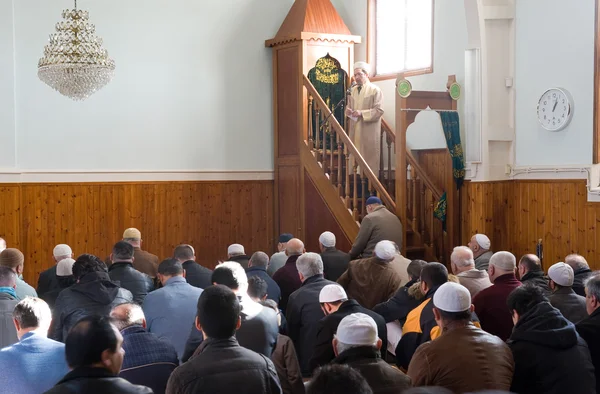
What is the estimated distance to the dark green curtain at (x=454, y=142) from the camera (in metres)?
9.14

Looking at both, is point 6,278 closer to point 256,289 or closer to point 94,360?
point 256,289

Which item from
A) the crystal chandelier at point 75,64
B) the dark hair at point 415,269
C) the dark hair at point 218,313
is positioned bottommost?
the dark hair at point 415,269

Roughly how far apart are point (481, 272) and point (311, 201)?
4839 mm

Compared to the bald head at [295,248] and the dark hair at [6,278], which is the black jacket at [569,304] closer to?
the bald head at [295,248]

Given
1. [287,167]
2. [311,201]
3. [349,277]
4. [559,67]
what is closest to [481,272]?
[349,277]

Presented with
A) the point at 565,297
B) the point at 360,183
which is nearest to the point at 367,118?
the point at 360,183

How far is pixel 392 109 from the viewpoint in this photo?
10875 millimetres

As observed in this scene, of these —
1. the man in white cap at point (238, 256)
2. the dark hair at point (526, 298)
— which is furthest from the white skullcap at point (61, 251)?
the dark hair at point (526, 298)

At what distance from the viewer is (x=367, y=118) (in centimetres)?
990

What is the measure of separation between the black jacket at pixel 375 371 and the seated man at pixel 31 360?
125 centimetres

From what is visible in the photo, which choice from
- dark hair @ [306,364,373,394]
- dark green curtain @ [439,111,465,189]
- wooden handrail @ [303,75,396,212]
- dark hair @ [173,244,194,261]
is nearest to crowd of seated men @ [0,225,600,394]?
dark hair @ [306,364,373,394]

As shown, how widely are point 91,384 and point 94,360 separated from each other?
0.10 m

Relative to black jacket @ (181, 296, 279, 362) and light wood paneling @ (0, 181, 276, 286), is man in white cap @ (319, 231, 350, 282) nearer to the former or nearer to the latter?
black jacket @ (181, 296, 279, 362)

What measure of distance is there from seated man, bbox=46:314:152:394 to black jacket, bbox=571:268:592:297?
4.09 metres
